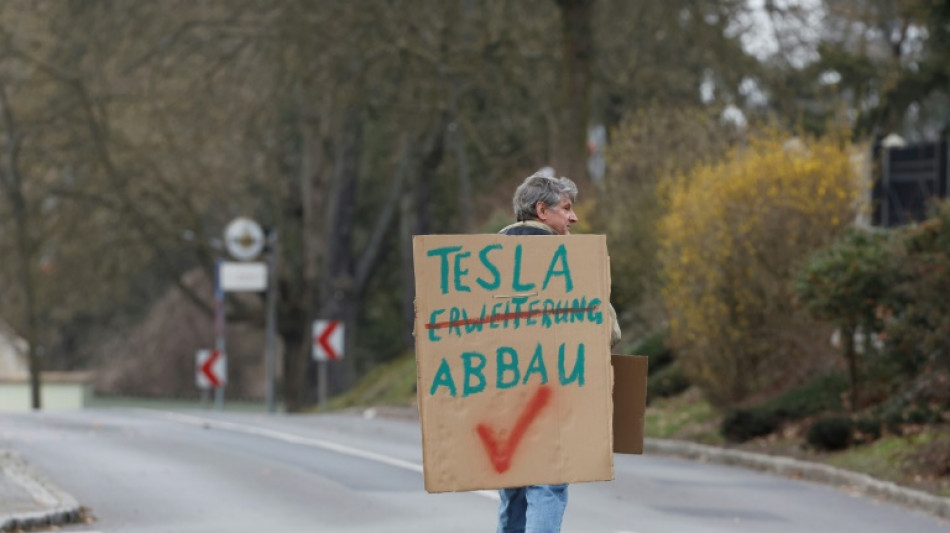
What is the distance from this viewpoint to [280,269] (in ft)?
142

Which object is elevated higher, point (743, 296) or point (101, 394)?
point (743, 296)

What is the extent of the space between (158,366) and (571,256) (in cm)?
5678

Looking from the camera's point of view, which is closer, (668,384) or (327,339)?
(668,384)

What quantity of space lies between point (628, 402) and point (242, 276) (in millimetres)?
32652

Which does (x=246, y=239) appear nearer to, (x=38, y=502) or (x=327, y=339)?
(x=327, y=339)

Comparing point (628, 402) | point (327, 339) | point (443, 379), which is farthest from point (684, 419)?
point (443, 379)

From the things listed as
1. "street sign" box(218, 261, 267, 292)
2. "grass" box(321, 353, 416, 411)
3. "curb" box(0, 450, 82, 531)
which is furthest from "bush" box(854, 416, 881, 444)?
"street sign" box(218, 261, 267, 292)

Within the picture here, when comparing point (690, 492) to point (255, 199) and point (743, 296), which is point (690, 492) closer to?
point (743, 296)

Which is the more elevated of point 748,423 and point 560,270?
point 560,270

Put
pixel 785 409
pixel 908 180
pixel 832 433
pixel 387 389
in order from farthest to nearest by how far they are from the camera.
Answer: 1. pixel 387 389
2. pixel 908 180
3. pixel 785 409
4. pixel 832 433

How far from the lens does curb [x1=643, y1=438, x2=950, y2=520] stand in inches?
575

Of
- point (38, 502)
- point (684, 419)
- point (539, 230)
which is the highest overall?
point (539, 230)

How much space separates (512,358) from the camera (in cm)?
774

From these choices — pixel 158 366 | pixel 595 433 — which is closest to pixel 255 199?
pixel 158 366
